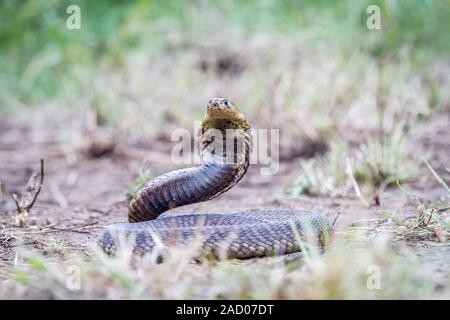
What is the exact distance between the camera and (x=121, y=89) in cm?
895

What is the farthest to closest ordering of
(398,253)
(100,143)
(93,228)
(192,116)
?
(192,116) → (100,143) → (93,228) → (398,253)

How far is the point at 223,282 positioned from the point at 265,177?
406 centimetres

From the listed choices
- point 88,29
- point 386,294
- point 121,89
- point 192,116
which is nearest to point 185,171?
point 386,294

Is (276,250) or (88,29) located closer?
(276,250)

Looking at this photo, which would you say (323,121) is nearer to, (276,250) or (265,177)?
(265,177)

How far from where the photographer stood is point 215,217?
4395 mm

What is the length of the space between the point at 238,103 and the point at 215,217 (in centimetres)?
425

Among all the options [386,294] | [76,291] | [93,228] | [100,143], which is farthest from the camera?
[100,143]

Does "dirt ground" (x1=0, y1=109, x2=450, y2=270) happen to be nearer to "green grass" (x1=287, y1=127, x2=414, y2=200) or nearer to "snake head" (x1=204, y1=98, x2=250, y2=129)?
"green grass" (x1=287, y1=127, x2=414, y2=200)

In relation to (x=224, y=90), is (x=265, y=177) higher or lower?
lower

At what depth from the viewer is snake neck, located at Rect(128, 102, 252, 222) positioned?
4180 millimetres

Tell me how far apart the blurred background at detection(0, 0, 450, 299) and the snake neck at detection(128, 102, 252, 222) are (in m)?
0.49

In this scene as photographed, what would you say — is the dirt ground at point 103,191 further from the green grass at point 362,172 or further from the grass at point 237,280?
the grass at point 237,280

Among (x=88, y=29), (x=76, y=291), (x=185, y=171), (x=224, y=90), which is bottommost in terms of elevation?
(x=76, y=291)
